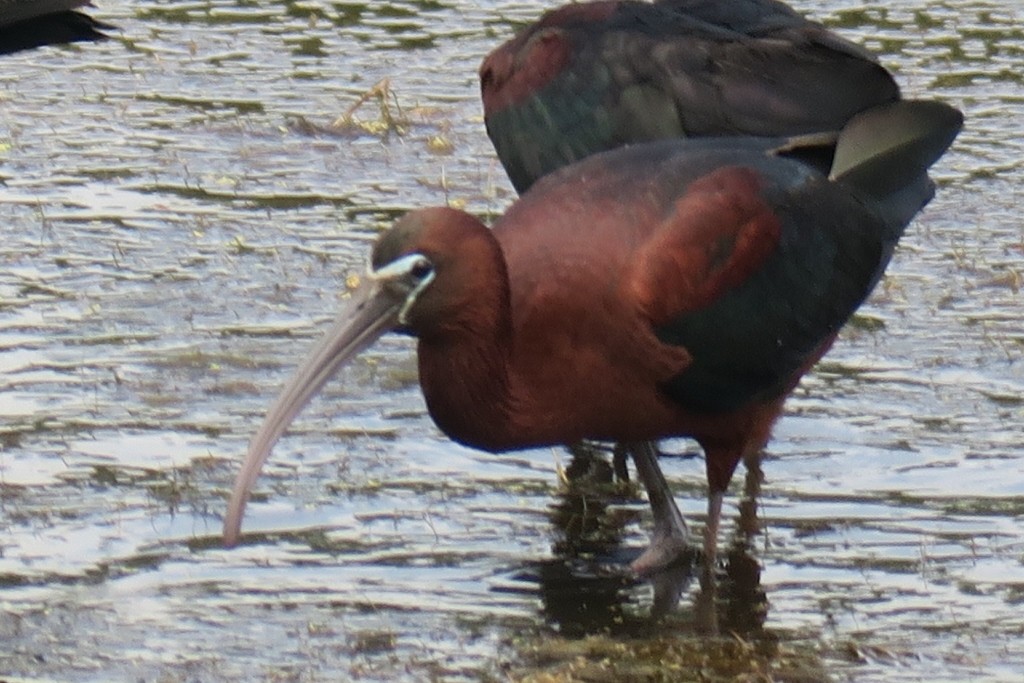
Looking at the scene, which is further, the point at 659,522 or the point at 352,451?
the point at 352,451

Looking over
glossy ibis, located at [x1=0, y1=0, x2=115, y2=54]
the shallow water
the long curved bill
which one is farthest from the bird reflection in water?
glossy ibis, located at [x1=0, y1=0, x2=115, y2=54]

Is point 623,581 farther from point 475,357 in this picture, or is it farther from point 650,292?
point 475,357

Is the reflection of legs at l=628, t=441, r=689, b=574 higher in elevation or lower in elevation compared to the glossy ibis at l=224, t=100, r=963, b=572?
lower

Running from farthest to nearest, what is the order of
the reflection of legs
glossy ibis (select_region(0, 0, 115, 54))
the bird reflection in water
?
1. glossy ibis (select_region(0, 0, 115, 54))
2. the reflection of legs
3. the bird reflection in water

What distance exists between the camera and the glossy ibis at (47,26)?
6.74m

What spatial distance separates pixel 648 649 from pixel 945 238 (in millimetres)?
3629

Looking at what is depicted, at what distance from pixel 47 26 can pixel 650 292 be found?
236 cm

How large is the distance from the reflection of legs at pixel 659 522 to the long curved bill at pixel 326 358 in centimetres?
115

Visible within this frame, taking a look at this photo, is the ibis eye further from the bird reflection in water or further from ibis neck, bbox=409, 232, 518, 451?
the bird reflection in water

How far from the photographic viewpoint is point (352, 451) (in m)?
6.79

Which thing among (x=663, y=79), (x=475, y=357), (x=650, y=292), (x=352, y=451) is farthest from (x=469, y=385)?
(x=663, y=79)

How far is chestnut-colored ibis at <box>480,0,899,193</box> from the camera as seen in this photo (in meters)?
6.64

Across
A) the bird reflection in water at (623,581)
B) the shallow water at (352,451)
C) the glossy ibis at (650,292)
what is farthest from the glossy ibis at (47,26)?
the bird reflection in water at (623,581)

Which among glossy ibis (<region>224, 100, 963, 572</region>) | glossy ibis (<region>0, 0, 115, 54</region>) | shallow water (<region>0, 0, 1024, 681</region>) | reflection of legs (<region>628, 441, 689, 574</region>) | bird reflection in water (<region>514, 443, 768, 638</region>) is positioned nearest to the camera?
glossy ibis (<region>224, 100, 963, 572</region>)
